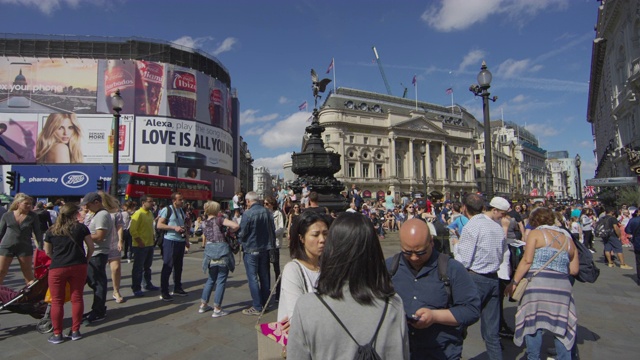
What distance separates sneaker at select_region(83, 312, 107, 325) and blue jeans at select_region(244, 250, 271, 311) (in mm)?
2244

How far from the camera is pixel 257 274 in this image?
5.51 meters

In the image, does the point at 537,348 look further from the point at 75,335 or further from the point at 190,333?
the point at 75,335

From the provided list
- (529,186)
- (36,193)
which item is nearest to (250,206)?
(36,193)

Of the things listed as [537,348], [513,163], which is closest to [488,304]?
→ [537,348]

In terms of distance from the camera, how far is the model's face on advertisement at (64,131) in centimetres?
3762

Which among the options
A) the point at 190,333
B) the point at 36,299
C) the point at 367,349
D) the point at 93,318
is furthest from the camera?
the point at 93,318

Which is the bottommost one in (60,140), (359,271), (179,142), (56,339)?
(56,339)

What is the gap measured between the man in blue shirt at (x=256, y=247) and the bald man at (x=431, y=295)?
11.3 ft

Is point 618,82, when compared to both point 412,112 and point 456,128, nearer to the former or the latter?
point 412,112

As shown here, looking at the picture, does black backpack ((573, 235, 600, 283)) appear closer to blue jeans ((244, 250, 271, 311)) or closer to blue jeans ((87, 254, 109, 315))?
blue jeans ((244, 250, 271, 311))

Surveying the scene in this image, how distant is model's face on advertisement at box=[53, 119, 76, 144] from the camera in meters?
37.6

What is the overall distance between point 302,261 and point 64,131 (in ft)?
147

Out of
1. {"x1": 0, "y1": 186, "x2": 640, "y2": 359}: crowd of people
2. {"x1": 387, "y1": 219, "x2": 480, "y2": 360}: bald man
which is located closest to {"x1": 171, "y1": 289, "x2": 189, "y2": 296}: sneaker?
{"x1": 0, "y1": 186, "x2": 640, "y2": 359}: crowd of people

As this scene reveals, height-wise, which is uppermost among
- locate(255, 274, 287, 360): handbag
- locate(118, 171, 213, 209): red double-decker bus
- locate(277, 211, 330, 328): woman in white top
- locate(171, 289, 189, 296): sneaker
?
locate(118, 171, 213, 209): red double-decker bus
